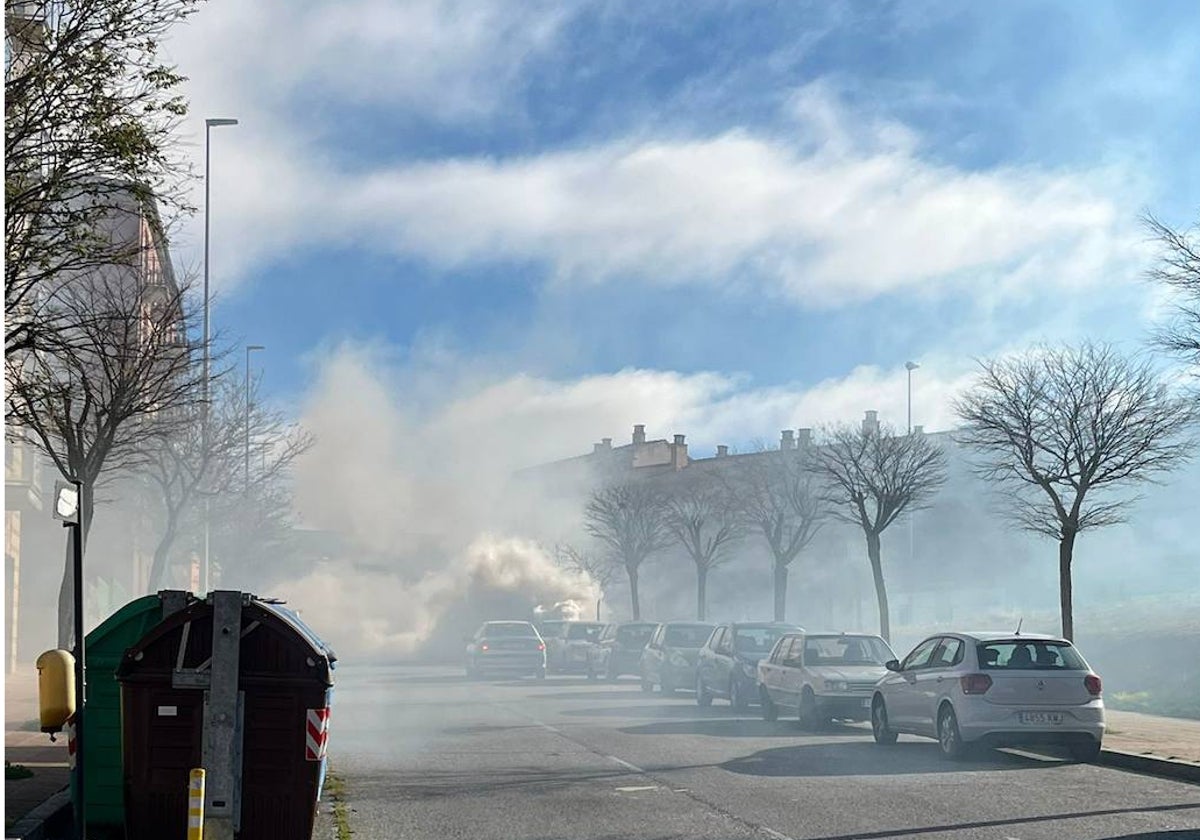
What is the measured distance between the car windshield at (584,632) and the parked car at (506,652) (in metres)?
1.96

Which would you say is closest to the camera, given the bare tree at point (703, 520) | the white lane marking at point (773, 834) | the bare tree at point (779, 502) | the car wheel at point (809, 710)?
the white lane marking at point (773, 834)

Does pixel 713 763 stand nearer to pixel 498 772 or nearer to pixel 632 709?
pixel 498 772

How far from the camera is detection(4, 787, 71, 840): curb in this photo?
9930 mm

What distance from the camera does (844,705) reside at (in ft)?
69.1

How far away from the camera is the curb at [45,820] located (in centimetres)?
993

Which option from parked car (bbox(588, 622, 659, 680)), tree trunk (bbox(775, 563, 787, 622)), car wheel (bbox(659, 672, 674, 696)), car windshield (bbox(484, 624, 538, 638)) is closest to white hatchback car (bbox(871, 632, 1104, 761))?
car wheel (bbox(659, 672, 674, 696))

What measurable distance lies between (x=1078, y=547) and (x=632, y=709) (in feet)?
152

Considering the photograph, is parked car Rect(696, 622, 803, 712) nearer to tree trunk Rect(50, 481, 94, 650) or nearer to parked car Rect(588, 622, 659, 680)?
parked car Rect(588, 622, 659, 680)

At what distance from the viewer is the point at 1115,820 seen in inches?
460

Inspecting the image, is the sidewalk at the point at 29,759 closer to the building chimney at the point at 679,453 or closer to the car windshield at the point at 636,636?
the car windshield at the point at 636,636

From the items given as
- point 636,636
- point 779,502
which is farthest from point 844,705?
point 779,502

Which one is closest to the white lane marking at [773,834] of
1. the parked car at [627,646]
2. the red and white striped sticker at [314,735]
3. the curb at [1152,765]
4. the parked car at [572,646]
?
the red and white striped sticker at [314,735]

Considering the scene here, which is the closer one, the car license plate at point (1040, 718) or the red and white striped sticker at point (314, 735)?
the red and white striped sticker at point (314, 735)

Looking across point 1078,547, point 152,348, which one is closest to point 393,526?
point 1078,547
